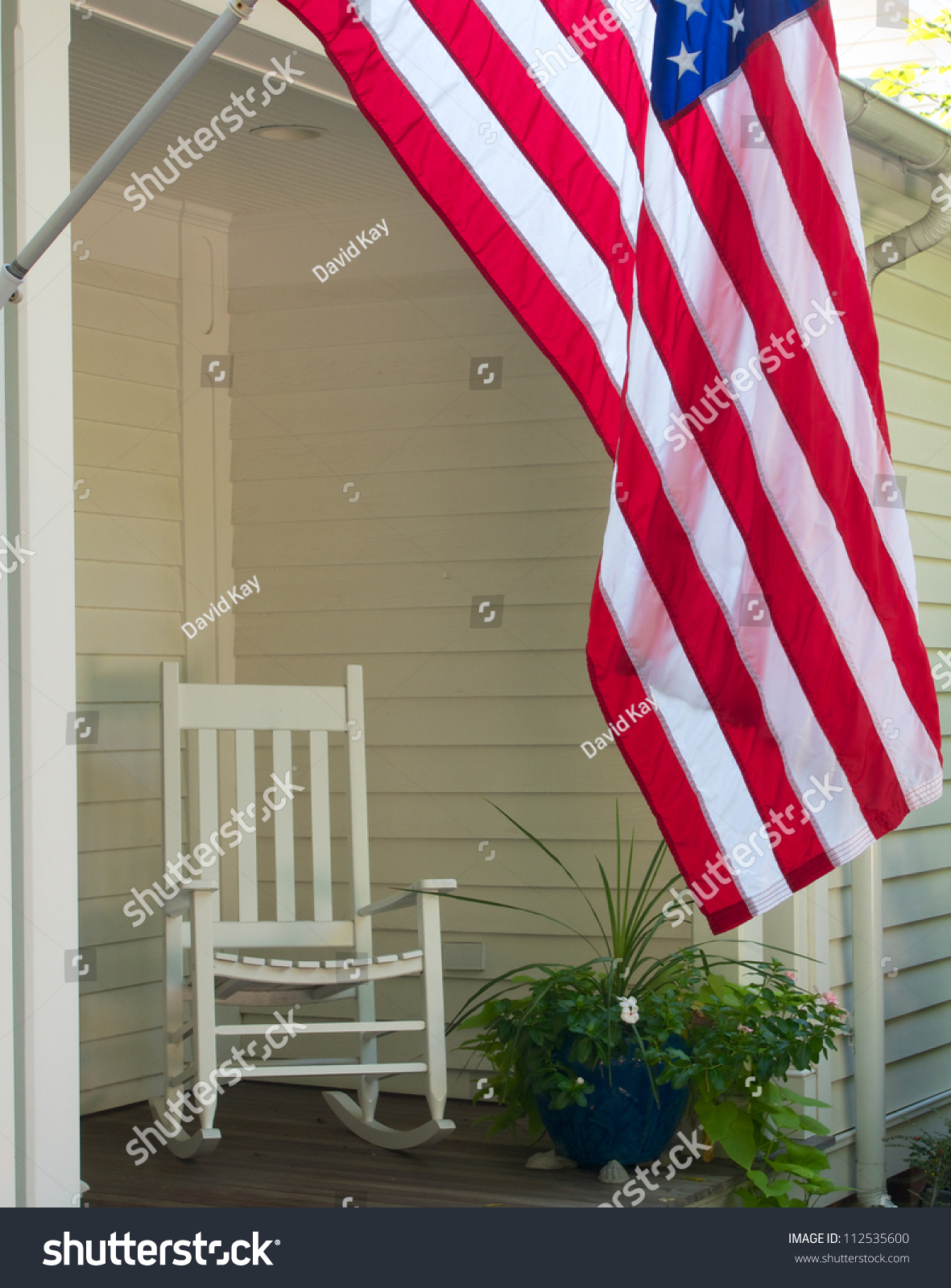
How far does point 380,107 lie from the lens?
2.29m

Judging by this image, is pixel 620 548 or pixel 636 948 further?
pixel 636 948

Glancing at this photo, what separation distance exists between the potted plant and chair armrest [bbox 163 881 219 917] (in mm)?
623

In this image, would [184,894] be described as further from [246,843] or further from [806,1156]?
[806,1156]

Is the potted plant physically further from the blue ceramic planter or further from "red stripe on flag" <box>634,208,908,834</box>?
"red stripe on flag" <box>634,208,908,834</box>

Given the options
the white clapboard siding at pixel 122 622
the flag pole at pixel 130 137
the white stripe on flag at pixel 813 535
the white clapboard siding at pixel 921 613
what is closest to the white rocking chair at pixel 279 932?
the white clapboard siding at pixel 122 622

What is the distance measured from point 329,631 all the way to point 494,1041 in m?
1.43

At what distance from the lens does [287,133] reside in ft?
12.3

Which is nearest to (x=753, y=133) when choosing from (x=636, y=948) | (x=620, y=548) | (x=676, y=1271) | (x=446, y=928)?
(x=620, y=548)

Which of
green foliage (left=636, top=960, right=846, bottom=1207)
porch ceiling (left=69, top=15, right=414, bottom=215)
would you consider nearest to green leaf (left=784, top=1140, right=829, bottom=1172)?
green foliage (left=636, top=960, right=846, bottom=1207)

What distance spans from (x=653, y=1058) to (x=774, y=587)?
60.3 inches

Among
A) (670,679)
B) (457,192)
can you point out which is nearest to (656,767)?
(670,679)

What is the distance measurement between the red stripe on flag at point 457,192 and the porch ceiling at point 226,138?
72 cm

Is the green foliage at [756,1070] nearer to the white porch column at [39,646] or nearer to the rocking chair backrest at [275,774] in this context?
the rocking chair backrest at [275,774]

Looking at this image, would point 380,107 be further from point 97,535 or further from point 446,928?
point 446,928
